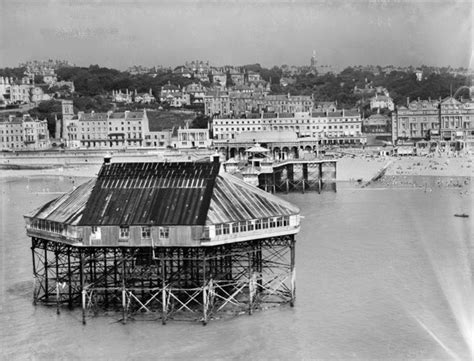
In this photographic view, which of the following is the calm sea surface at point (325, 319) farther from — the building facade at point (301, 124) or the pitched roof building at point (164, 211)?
the building facade at point (301, 124)

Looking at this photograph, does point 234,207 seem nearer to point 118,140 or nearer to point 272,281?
point 272,281

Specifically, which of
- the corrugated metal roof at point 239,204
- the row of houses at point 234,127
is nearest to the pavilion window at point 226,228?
the corrugated metal roof at point 239,204

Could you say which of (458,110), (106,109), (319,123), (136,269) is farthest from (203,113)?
(136,269)

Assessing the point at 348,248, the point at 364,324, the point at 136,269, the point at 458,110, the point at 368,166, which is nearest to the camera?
the point at 364,324

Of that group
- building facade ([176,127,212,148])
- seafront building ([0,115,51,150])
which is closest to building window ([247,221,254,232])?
building facade ([176,127,212,148])

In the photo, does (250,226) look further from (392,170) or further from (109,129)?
(109,129)
